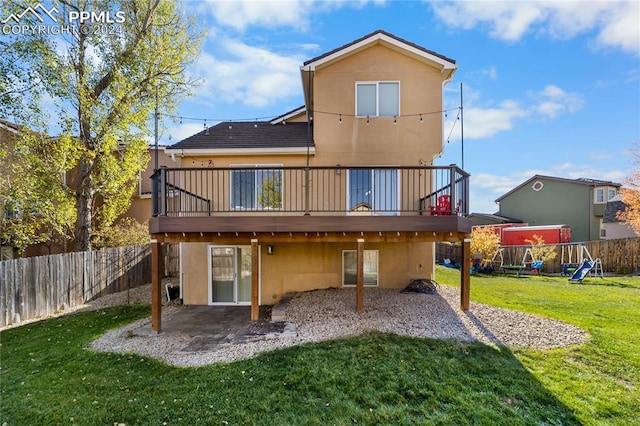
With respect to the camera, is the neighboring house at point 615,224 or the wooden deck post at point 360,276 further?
the neighboring house at point 615,224

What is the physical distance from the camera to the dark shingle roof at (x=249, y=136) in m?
9.77

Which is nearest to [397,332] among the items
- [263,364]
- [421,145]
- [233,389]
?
[263,364]

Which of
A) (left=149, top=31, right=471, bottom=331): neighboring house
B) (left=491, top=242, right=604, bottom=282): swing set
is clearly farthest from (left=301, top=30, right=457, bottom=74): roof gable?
(left=491, top=242, right=604, bottom=282): swing set

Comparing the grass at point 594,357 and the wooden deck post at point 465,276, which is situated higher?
the wooden deck post at point 465,276

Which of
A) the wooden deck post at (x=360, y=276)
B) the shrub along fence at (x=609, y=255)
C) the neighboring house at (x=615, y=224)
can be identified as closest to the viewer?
the wooden deck post at (x=360, y=276)

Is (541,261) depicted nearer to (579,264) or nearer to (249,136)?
(579,264)

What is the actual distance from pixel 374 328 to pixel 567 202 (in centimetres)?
2747

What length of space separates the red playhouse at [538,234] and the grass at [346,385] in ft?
52.0

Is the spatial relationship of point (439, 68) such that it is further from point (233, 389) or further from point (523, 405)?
point (233, 389)

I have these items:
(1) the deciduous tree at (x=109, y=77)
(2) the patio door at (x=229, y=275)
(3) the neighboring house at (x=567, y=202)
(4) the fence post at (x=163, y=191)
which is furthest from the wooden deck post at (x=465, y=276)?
(3) the neighboring house at (x=567, y=202)

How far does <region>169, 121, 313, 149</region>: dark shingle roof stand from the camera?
9766 millimetres

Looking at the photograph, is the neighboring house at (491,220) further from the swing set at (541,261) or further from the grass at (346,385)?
the grass at (346,385)

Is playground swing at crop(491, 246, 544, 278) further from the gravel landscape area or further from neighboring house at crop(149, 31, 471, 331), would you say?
the gravel landscape area

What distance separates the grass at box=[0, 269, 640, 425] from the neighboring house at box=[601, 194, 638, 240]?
21317 mm
